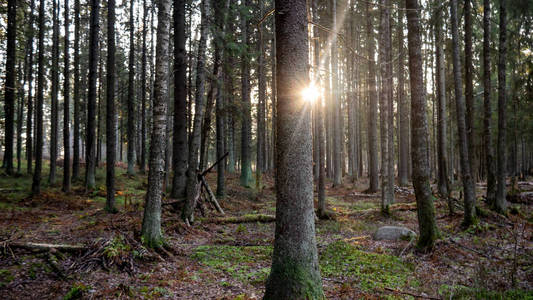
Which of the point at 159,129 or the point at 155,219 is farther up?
the point at 159,129

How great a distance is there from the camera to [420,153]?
311 inches

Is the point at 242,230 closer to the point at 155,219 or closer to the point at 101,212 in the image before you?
the point at 155,219

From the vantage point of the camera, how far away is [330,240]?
30.2ft

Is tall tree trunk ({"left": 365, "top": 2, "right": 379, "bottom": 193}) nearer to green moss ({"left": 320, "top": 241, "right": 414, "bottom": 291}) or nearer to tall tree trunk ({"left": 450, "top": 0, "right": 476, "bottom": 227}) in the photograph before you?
tall tree trunk ({"left": 450, "top": 0, "right": 476, "bottom": 227})

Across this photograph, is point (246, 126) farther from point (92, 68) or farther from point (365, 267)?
point (365, 267)

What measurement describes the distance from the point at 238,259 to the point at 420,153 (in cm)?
530

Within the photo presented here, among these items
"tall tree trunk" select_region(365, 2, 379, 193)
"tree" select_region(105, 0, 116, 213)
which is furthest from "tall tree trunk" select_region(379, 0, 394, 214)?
"tree" select_region(105, 0, 116, 213)

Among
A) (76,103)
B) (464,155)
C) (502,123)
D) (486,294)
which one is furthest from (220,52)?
(502,123)

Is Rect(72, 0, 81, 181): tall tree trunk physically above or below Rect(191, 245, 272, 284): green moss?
above

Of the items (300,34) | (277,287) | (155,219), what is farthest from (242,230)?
(300,34)

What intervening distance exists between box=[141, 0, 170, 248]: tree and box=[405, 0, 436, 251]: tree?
20.2ft

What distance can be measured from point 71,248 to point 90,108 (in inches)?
363

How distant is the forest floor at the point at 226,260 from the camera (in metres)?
5.11

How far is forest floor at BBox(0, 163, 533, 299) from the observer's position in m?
5.11
